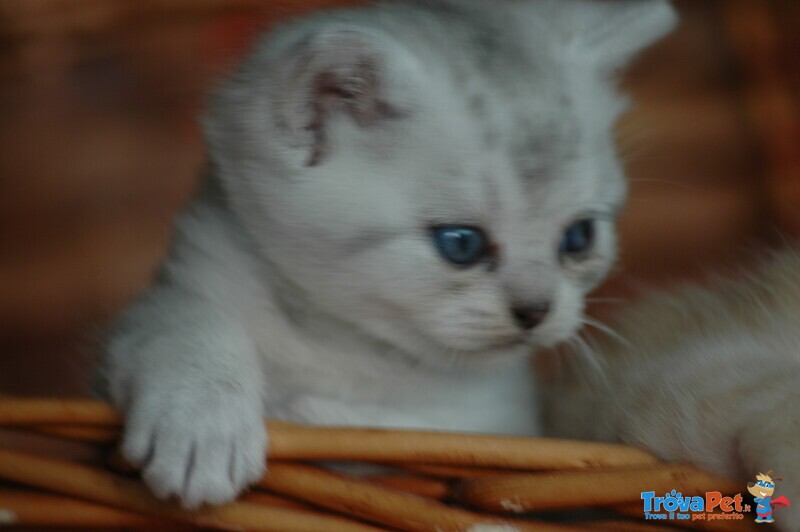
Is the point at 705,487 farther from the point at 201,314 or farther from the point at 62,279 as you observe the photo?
the point at 62,279

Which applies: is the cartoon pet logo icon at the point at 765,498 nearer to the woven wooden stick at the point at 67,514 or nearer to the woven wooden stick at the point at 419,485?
the woven wooden stick at the point at 419,485

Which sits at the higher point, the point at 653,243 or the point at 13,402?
the point at 653,243

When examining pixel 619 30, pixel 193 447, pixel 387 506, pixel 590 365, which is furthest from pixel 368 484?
pixel 619 30

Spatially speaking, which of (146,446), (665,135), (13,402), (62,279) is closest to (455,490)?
(146,446)

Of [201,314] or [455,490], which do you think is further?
[201,314]

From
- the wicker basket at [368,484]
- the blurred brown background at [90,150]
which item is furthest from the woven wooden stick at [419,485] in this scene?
the blurred brown background at [90,150]

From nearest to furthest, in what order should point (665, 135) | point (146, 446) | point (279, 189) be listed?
point (146, 446), point (279, 189), point (665, 135)
